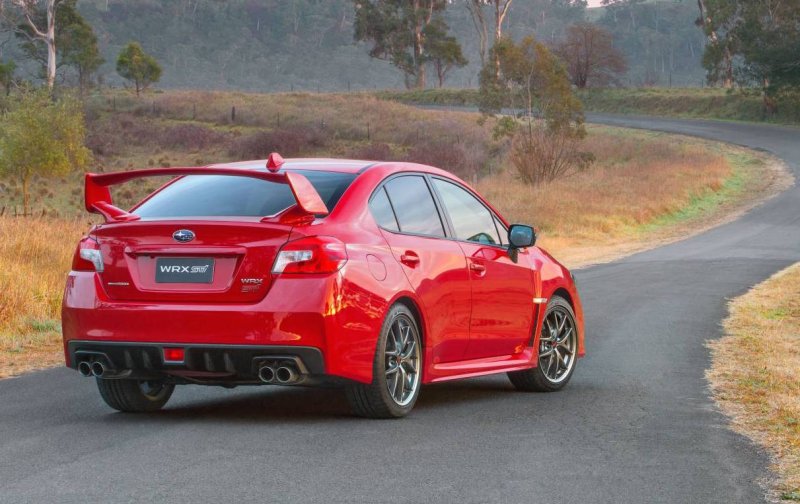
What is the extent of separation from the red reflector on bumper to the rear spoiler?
2.77ft

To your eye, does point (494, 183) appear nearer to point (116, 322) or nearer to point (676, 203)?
point (676, 203)

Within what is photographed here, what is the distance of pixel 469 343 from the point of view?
8.49 m

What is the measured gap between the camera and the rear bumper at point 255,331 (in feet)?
23.2

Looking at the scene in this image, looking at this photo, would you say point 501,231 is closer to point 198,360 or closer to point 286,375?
point 286,375

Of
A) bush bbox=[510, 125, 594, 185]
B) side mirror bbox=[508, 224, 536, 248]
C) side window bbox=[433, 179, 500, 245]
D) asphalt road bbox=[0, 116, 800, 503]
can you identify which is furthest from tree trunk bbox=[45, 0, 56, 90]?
side mirror bbox=[508, 224, 536, 248]

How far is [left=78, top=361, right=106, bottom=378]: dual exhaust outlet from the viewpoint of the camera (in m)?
7.42

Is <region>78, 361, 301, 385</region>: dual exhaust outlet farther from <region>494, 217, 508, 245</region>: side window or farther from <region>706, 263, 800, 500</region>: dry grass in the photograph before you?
<region>706, 263, 800, 500</region>: dry grass

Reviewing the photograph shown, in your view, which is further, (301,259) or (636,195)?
(636,195)

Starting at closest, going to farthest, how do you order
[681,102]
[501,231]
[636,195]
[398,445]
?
[398,445] < [501,231] < [636,195] < [681,102]

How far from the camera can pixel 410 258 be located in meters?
7.81

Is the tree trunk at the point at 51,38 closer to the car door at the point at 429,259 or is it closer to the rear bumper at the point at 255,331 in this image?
the car door at the point at 429,259

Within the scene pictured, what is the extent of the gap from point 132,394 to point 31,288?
6.52m

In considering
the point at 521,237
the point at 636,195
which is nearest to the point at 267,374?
the point at 521,237

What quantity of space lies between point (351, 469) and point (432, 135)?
56.2 meters
